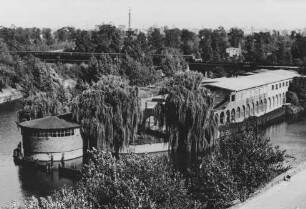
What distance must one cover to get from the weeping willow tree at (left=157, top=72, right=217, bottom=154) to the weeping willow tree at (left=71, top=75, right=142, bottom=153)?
4691 millimetres

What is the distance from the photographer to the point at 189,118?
6825 cm

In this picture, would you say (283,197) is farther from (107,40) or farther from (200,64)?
(107,40)

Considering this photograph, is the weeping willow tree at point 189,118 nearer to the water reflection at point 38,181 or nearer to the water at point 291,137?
the water at point 291,137

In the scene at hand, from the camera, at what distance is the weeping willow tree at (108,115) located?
212 feet

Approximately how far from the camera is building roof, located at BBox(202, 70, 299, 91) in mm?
95000

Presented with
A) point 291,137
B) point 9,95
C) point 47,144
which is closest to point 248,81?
point 291,137

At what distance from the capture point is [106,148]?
213 feet

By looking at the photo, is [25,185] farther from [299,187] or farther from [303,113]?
[303,113]

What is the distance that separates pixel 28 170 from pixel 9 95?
6142cm

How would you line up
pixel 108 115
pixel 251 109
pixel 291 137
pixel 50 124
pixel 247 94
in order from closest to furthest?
1. pixel 108 115
2. pixel 50 124
3. pixel 291 137
4. pixel 247 94
5. pixel 251 109

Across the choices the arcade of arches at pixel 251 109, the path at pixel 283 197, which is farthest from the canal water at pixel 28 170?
the path at pixel 283 197

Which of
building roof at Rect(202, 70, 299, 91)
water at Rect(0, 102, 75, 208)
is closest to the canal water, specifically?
water at Rect(0, 102, 75, 208)

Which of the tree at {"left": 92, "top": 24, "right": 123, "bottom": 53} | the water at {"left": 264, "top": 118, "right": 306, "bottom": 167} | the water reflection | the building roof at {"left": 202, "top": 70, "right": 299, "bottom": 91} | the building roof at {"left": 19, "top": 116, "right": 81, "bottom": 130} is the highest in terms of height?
the tree at {"left": 92, "top": 24, "right": 123, "bottom": 53}

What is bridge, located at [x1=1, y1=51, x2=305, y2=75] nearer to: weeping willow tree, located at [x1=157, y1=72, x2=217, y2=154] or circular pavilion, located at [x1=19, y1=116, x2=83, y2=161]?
weeping willow tree, located at [x1=157, y1=72, x2=217, y2=154]
